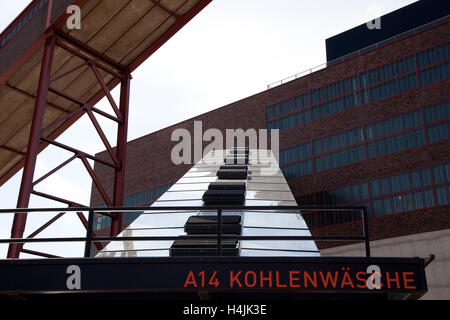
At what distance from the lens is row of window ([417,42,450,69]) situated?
129 feet

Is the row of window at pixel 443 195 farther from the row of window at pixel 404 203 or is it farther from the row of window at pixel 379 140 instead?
the row of window at pixel 379 140

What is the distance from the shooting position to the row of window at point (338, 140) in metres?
42.3

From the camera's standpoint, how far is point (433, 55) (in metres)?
39.9

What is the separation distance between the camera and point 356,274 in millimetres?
6652

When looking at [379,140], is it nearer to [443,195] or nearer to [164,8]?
[443,195]

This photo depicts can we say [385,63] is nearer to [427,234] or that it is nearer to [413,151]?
[413,151]

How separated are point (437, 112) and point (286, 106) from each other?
44.5ft

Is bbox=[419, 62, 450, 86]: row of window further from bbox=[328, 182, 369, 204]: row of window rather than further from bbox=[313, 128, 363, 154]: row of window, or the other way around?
bbox=[328, 182, 369, 204]: row of window

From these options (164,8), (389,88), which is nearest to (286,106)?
(389,88)

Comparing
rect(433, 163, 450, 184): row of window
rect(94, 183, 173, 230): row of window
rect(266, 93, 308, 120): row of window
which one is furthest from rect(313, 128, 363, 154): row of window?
rect(94, 183, 173, 230): row of window

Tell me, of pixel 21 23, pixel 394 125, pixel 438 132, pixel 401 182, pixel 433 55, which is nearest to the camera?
pixel 21 23

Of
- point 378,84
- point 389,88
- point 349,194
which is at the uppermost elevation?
point 378,84

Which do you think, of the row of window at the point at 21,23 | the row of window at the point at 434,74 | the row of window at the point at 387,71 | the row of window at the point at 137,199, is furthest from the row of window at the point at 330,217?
the row of window at the point at 21,23

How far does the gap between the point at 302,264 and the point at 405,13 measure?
55595 millimetres
